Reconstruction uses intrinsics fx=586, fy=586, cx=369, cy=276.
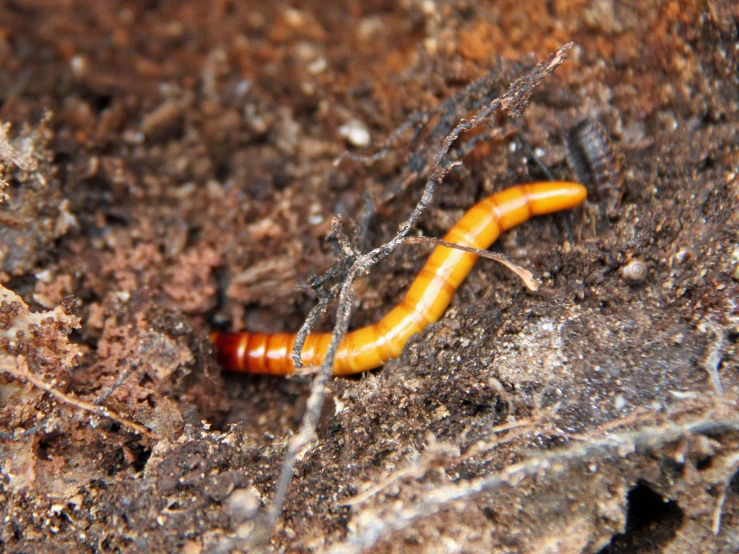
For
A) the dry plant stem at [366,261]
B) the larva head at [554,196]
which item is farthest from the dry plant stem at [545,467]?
the larva head at [554,196]

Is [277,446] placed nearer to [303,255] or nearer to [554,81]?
[303,255]

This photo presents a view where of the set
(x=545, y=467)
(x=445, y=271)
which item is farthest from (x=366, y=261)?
(x=545, y=467)

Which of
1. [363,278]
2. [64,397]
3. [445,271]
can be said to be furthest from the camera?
[363,278]

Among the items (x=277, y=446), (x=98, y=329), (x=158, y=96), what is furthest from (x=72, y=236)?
(x=277, y=446)

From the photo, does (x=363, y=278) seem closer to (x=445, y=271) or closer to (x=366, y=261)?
(x=445, y=271)

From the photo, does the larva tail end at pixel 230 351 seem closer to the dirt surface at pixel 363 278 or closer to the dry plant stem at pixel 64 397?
the dirt surface at pixel 363 278

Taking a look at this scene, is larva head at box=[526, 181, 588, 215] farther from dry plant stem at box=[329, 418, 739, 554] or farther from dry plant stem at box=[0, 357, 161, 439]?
dry plant stem at box=[0, 357, 161, 439]
